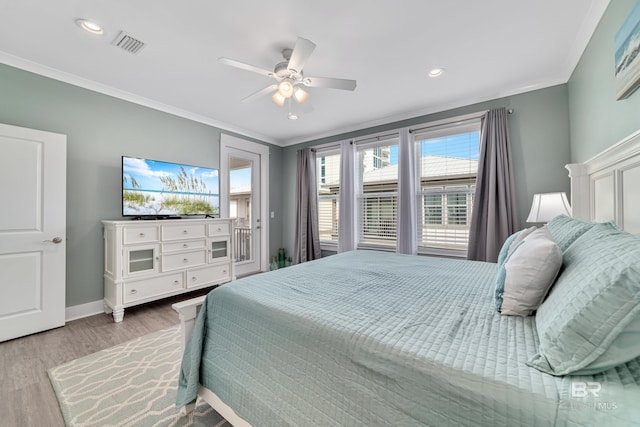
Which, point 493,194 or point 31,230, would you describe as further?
point 493,194

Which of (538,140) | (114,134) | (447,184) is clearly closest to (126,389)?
(114,134)

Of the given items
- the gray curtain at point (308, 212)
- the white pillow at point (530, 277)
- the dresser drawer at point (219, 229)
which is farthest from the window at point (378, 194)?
the white pillow at point (530, 277)

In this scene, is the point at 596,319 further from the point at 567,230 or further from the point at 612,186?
the point at 612,186

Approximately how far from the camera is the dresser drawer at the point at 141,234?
2707mm

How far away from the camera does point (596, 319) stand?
0.66 metres

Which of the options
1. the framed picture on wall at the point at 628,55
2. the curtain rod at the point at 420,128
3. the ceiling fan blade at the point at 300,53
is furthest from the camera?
the curtain rod at the point at 420,128

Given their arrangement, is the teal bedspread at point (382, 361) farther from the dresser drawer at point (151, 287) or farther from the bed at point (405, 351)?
the dresser drawer at point (151, 287)

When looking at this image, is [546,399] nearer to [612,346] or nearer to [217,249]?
[612,346]

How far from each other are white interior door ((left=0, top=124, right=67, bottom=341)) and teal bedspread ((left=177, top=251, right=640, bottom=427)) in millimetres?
2105

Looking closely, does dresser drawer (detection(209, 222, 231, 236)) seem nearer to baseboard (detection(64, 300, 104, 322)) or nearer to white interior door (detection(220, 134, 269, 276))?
white interior door (detection(220, 134, 269, 276))

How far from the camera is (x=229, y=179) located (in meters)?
4.19

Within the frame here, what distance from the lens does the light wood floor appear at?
4.83 feet

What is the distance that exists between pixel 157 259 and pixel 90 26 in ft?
7.08

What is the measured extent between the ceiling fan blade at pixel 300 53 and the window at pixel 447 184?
88.1 inches
